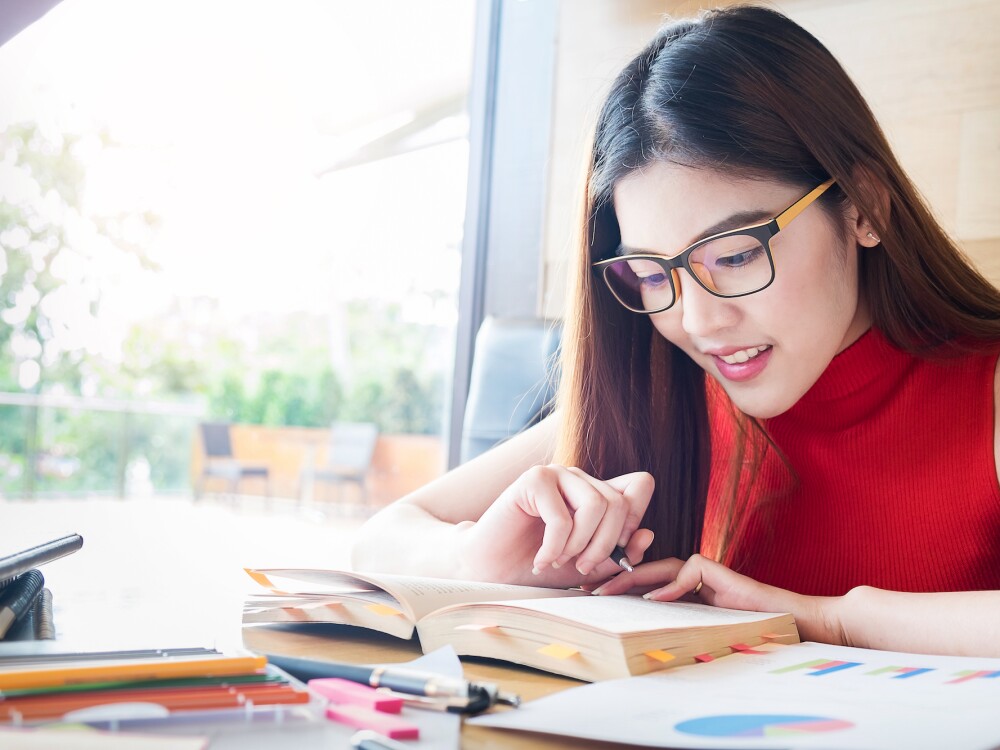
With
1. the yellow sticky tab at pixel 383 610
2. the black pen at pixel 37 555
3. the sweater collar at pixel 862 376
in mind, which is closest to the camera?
the black pen at pixel 37 555

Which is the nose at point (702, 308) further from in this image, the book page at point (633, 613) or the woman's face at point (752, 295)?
the book page at point (633, 613)

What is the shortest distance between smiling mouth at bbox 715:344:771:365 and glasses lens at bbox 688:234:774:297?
0.09 meters

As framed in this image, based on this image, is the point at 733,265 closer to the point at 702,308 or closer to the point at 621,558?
the point at 702,308

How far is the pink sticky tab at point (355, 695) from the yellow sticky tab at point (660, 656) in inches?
7.1

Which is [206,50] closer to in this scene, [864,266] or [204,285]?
[204,285]

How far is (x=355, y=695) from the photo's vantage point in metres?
0.47

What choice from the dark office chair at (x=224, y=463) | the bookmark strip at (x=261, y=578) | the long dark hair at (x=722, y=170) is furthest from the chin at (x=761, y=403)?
the dark office chair at (x=224, y=463)

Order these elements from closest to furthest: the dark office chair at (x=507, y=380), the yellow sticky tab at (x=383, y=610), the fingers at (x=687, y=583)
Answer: the yellow sticky tab at (x=383, y=610) → the fingers at (x=687, y=583) → the dark office chair at (x=507, y=380)

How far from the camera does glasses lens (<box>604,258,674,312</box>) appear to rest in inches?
39.9

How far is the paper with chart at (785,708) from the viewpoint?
413 mm

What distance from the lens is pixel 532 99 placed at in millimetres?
2406

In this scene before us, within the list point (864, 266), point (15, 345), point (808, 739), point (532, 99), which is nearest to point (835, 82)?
point (864, 266)

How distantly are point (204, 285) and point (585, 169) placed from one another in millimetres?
7191

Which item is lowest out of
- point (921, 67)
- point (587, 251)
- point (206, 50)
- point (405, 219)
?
point (587, 251)
